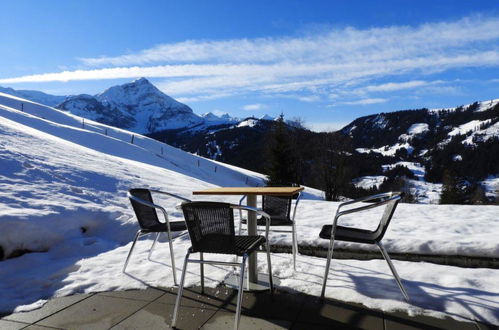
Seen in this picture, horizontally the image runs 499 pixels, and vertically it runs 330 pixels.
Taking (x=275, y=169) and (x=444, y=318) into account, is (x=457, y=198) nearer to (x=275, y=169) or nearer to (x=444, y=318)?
(x=275, y=169)

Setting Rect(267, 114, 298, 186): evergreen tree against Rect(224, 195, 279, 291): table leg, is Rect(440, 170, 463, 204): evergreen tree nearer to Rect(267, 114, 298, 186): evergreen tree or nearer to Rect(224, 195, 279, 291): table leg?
Rect(267, 114, 298, 186): evergreen tree

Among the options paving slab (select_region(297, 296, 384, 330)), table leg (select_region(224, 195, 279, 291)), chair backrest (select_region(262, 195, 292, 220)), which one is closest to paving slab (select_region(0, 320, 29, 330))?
table leg (select_region(224, 195, 279, 291))

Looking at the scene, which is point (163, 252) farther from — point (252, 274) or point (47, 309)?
point (47, 309)

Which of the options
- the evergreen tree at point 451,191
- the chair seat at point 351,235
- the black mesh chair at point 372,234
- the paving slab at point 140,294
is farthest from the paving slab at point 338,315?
the evergreen tree at point 451,191

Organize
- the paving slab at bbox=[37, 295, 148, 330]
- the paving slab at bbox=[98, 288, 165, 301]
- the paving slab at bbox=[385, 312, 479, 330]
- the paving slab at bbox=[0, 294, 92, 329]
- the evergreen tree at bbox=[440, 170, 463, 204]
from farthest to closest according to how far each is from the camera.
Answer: the evergreen tree at bbox=[440, 170, 463, 204] → the paving slab at bbox=[98, 288, 165, 301] → the paving slab at bbox=[0, 294, 92, 329] → the paving slab at bbox=[37, 295, 148, 330] → the paving slab at bbox=[385, 312, 479, 330]

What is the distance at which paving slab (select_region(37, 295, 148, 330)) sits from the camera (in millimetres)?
3037

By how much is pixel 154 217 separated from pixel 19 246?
178 centimetres

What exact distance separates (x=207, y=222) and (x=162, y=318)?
0.92 meters

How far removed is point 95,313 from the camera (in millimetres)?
3232

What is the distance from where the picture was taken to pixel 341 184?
88.0ft

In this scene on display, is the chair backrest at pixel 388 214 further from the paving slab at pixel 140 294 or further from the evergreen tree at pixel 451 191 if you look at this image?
the evergreen tree at pixel 451 191

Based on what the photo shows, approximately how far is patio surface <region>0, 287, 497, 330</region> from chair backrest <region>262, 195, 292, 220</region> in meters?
1.31

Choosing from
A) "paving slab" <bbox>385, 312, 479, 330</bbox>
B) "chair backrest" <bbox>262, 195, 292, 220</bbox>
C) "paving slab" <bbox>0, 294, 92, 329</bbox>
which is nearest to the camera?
"paving slab" <bbox>385, 312, 479, 330</bbox>

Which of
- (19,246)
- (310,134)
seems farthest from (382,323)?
(310,134)
